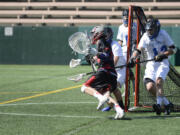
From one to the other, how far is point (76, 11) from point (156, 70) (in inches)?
833

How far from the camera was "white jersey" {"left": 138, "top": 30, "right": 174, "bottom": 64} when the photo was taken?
756 cm

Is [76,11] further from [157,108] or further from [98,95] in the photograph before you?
[98,95]

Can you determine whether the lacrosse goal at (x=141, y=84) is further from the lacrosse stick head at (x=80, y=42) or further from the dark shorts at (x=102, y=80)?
the lacrosse stick head at (x=80, y=42)

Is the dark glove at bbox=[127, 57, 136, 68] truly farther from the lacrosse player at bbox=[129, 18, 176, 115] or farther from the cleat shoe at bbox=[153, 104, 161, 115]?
the cleat shoe at bbox=[153, 104, 161, 115]

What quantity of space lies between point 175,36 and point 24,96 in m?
13.5

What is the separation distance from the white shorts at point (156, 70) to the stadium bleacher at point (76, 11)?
19485 millimetres

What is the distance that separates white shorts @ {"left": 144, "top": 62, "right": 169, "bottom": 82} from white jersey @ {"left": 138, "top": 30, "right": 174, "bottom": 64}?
0.11 meters

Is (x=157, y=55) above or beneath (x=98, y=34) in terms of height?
beneath

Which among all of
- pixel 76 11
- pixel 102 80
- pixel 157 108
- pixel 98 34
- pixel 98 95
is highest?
pixel 98 34

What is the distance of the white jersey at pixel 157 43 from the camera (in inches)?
298

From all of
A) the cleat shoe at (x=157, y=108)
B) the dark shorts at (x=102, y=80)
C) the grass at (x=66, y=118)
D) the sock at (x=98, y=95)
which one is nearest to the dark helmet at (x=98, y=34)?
the dark shorts at (x=102, y=80)

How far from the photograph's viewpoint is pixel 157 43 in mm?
7629

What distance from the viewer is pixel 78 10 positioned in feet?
93.5

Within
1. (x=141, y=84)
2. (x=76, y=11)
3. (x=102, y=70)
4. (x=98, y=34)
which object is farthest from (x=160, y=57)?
(x=76, y=11)
